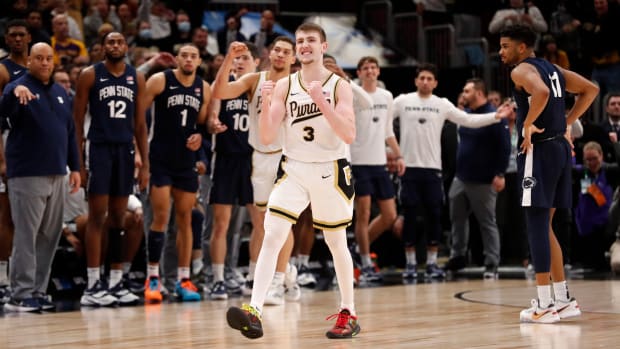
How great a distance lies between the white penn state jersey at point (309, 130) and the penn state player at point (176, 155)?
2.78 metres

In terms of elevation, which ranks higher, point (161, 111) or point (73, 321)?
point (161, 111)

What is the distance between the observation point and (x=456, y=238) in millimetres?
11617

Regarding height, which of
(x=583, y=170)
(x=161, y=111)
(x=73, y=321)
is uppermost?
(x=161, y=111)

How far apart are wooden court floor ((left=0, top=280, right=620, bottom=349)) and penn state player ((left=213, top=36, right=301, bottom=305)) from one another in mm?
270

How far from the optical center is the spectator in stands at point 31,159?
26.6ft

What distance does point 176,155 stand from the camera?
29.3ft

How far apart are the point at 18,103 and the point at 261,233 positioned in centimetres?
238

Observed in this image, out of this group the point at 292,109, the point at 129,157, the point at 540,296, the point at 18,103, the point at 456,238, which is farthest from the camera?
the point at 456,238

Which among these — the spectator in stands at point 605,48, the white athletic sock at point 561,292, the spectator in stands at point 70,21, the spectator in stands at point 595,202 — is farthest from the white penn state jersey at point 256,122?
the spectator in stands at point 605,48

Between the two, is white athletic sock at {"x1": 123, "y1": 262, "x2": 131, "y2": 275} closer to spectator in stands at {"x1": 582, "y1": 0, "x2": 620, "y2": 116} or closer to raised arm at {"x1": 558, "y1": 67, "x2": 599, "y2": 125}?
raised arm at {"x1": 558, "y1": 67, "x2": 599, "y2": 125}

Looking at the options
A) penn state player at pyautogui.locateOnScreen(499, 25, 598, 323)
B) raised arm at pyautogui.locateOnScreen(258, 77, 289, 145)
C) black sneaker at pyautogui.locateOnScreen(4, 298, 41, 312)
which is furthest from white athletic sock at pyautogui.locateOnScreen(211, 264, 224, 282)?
penn state player at pyautogui.locateOnScreen(499, 25, 598, 323)

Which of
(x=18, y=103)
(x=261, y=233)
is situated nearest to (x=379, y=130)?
(x=261, y=233)

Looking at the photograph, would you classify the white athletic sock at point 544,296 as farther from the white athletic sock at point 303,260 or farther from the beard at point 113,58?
the beard at point 113,58

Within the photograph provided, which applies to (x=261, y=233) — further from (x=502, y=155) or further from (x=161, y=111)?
(x=502, y=155)
